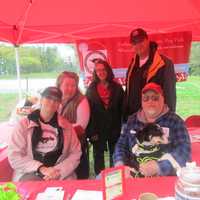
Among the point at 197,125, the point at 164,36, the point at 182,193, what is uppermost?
the point at 164,36

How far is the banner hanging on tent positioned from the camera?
5.06m

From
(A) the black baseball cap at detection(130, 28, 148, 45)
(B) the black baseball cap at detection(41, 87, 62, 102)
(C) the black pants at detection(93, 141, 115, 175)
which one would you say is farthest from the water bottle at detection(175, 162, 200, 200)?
(C) the black pants at detection(93, 141, 115, 175)

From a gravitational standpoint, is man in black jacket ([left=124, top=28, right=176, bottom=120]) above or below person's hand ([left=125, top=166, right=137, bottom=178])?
above

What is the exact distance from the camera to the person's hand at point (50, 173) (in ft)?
7.37

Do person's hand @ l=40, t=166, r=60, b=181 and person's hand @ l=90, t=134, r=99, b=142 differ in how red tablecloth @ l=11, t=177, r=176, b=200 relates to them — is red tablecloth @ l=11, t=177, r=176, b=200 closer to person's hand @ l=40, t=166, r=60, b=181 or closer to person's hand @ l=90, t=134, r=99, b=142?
person's hand @ l=40, t=166, r=60, b=181

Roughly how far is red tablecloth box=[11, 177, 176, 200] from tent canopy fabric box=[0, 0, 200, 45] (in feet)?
6.94

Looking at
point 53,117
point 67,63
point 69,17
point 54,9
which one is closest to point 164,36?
point 69,17

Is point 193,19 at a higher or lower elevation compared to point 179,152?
higher

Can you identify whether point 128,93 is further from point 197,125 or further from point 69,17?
point 69,17

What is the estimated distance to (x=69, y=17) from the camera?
3.97m

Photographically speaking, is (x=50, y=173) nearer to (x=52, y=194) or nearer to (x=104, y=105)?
(x=52, y=194)

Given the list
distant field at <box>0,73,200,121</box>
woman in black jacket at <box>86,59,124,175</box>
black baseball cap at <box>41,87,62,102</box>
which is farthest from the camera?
distant field at <box>0,73,200,121</box>

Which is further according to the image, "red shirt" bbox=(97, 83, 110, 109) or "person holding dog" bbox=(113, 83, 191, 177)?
"red shirt" bbox=(97, 83, 110, 109)

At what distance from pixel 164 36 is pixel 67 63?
2612 mm
